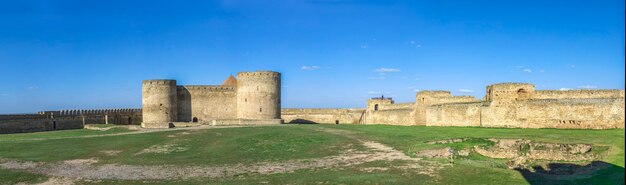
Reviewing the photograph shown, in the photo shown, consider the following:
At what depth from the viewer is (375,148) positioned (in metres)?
20.5

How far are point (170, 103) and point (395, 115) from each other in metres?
19.3

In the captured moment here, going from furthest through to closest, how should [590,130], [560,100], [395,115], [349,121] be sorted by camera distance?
[349,121] → [395,115] → [560,100] → [590,130]

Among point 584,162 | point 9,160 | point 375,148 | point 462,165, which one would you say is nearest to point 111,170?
point 9,160

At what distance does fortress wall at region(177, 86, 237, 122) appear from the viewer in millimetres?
43219

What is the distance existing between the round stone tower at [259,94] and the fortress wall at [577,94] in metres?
21.9

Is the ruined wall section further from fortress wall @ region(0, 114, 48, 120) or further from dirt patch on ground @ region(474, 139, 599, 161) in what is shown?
fortress wall @ region(0, 114, 48, 120)

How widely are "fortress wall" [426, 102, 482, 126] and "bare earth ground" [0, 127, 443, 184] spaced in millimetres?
11749

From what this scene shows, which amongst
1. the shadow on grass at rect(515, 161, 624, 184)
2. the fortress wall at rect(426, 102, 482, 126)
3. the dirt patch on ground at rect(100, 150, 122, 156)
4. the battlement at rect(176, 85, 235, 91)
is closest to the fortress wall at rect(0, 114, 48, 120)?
the battlement at rect(176, 85, 235, 91)

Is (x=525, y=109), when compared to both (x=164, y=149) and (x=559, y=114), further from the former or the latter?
(x=164, y=149)

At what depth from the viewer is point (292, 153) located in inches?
798

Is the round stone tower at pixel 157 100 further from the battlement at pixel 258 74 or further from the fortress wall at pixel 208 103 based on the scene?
the battlement at pixel 258 74

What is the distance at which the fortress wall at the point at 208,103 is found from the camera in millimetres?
43219

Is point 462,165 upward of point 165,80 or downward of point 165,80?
downward

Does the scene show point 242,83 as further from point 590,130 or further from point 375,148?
point 590,130
